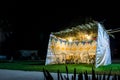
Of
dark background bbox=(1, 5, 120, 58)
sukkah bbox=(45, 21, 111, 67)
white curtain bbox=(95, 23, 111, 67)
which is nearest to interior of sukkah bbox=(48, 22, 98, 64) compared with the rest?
sukkah bbox=(45, 21, 111, 67)

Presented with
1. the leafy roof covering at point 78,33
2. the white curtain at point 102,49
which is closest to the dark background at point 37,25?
the leafy roof covering at point 78,33

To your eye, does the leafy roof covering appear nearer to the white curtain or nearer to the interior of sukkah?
the interior of sukkah

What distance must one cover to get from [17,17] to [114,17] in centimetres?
1111

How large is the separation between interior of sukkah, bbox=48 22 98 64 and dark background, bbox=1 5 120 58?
901cm

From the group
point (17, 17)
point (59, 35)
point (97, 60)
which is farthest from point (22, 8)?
point (97, 60)

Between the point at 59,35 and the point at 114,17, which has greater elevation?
the point at 114,17

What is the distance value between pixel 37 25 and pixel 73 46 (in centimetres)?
1318

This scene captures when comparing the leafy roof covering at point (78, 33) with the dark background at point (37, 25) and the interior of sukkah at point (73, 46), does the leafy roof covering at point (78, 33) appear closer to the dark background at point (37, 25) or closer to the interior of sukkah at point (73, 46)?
the interior of sukkah at point (73, 46)

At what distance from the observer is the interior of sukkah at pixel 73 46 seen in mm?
19875

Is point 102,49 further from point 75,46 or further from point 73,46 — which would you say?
point 73,46

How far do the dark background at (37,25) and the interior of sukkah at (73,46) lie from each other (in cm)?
901

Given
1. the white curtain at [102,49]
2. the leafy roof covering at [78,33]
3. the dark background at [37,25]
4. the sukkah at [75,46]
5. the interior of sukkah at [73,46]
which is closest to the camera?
the white curtain at [102,49]

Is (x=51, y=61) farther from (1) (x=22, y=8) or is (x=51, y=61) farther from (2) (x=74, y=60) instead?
(1) (x=22, y=8)

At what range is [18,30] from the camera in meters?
34.3
